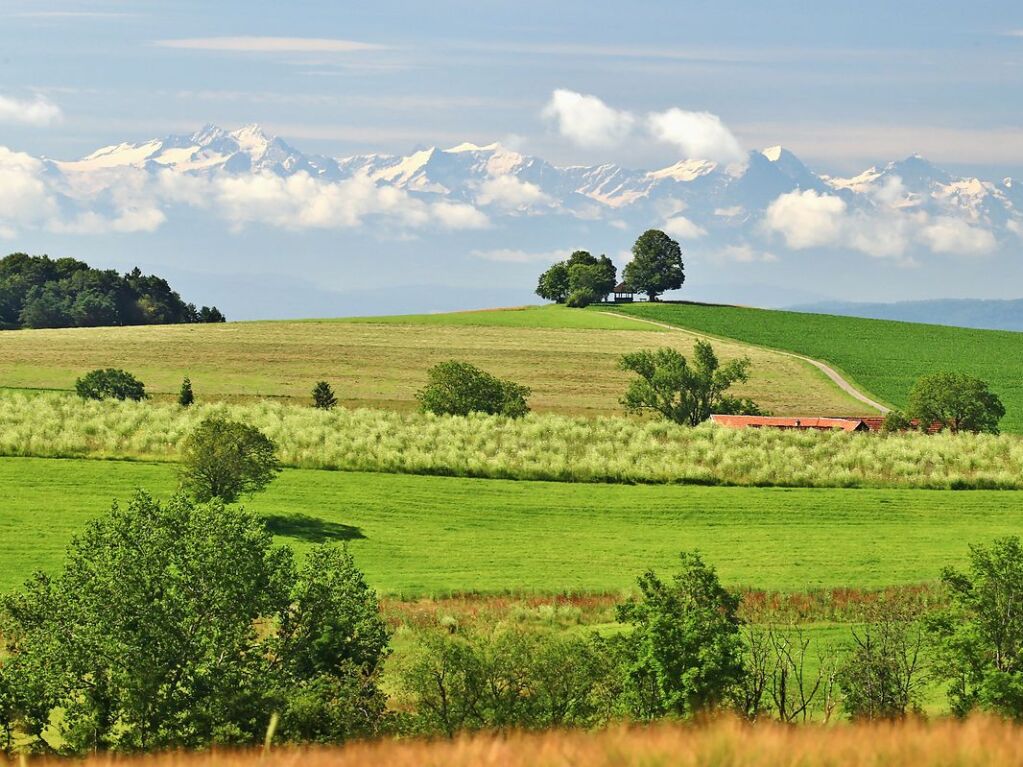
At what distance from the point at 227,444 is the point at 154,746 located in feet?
102

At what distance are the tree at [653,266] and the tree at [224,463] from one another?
146m

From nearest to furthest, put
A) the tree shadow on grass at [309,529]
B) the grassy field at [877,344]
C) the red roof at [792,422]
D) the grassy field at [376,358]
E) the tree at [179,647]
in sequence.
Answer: the tree at [179,647] < the tree shadow on grass at [309,529] < the red roof at [792,422] < the grassy field at [376,358] < the grassy field at [877,344]

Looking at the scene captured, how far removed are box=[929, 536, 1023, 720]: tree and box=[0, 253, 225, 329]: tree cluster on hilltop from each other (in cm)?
15327

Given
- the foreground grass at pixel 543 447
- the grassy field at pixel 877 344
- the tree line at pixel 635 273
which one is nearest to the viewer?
the foreground grass at pixel 543 447

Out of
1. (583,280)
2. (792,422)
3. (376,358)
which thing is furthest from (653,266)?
(792,422)

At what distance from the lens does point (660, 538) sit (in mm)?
52781

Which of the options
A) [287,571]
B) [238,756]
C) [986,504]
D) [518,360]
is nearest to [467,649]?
[287,571]

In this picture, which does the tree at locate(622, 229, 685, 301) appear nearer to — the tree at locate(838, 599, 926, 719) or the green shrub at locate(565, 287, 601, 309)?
the green shrub at locate(565, 287, 601, 309)

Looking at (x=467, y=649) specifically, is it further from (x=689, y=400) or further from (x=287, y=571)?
(x=689, y=400)

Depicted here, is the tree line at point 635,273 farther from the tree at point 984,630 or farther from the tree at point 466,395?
the tree at point 984,630

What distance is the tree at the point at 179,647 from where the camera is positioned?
22328 mm

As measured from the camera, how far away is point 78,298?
16738 cm

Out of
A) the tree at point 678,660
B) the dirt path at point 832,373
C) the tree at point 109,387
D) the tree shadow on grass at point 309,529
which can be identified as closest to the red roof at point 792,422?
the dirt path at point 832,373

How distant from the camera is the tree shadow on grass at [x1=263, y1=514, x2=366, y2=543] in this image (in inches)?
1984
